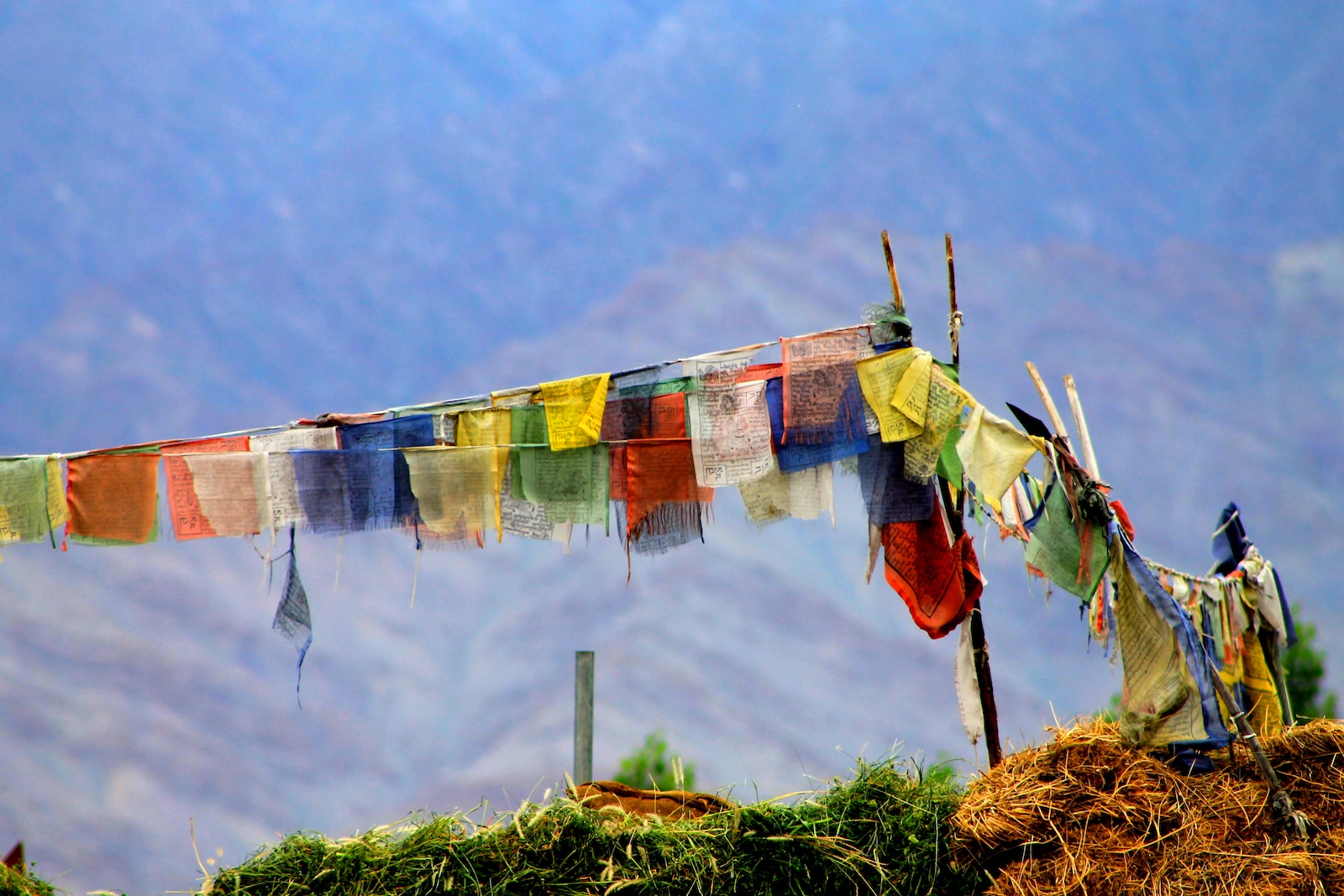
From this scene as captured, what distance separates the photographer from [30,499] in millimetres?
5863

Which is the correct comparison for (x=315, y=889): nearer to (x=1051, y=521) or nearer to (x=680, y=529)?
(x=680, y=529)

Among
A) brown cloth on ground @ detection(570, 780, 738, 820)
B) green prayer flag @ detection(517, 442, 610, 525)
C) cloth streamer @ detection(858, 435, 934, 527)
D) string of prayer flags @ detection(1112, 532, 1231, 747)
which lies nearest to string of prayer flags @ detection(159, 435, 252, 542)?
green prayer flag @ detection(517, 442, 610, 525)

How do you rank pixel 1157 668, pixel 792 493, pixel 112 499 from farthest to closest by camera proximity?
pixel 112 499 → pixel 792 493 → pixel 1157 668

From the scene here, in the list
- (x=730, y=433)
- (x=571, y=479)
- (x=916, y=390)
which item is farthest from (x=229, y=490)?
(x=916, y=390)

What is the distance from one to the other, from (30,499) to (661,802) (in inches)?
151

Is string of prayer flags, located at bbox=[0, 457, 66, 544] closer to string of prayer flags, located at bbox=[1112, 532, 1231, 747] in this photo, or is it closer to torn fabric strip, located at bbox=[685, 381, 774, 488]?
torn fabric strip, located at bbox=[685, 381, 774, 488]

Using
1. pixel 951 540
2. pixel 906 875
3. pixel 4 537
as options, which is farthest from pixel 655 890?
pixel 4 537

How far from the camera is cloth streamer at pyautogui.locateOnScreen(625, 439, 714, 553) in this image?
5543 mm

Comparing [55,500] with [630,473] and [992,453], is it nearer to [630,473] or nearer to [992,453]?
[630,473]

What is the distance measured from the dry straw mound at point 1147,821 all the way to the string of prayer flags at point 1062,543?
609 millimetres

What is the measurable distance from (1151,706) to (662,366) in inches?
105

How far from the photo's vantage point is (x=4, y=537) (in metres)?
5.91

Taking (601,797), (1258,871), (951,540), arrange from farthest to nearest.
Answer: (951,540) → (601,797) → (1258,871)

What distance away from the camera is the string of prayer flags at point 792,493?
542 centimetres
